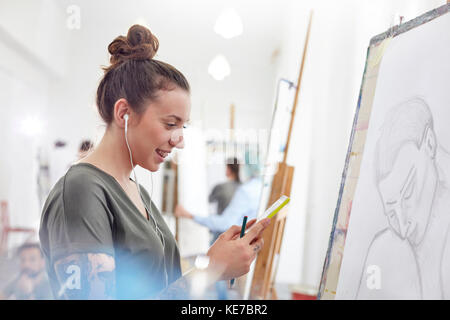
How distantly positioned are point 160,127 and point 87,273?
0.86 feet

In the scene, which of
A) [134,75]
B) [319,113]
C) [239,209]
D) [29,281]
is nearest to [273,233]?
[239,209]

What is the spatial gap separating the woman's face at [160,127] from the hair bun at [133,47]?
3.3 inches

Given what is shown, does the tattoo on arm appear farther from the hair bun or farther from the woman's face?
the hair bun

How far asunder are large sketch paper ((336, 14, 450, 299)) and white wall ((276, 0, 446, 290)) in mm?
772

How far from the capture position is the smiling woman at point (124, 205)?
0.60m

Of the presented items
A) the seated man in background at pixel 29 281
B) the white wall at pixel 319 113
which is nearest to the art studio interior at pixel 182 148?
the white wall at pixel 319 113

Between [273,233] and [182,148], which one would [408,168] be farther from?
[273,233]

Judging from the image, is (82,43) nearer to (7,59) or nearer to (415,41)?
(415,41)

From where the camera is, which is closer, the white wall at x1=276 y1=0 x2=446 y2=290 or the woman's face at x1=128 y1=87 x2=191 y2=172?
the woman's face at x1=128 y1=87 x2=191 y2=172

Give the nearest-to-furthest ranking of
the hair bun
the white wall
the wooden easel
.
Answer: the hair bun → the wooden easel → the white wall

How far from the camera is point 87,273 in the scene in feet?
1.99

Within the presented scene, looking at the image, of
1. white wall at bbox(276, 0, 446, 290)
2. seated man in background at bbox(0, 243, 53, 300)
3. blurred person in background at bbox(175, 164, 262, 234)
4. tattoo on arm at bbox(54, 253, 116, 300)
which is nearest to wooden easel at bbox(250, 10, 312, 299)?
white wall at bbox(276, 0, 446, 290)

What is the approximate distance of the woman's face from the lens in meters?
0.70

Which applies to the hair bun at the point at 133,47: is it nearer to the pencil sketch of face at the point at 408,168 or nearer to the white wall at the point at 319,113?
the pencil sketch of face at the point at 408,168
